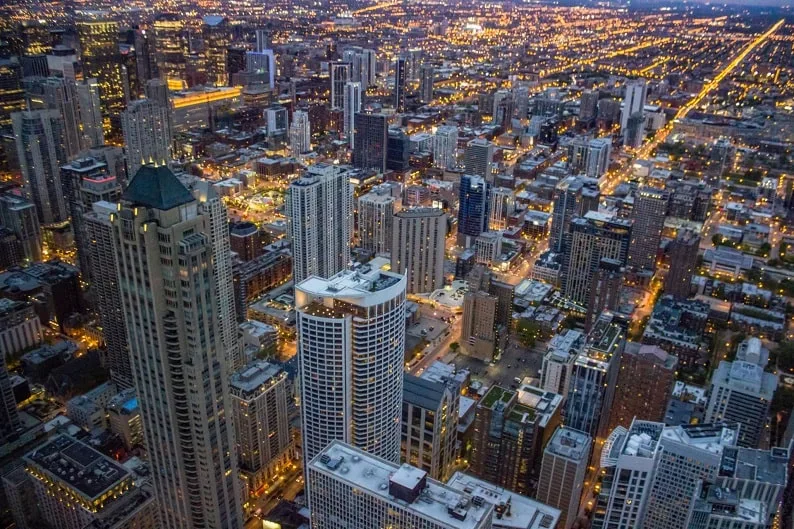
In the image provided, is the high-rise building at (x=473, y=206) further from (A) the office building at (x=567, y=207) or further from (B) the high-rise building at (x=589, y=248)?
(B) the high-rise building at (x=589, y=248)

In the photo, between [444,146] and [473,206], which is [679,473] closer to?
[473,206]

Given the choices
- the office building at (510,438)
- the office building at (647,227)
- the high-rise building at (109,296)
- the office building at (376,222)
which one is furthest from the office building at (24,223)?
the office building at (647,227)

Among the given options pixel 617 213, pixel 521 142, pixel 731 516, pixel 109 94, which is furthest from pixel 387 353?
pixel 109 94

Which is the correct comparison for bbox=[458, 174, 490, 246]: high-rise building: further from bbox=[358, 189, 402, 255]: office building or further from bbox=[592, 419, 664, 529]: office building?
bbox=[592, 419, 664, 529]: office building

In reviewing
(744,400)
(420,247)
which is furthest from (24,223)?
(744,400)

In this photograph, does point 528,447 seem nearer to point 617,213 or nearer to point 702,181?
point 617,213

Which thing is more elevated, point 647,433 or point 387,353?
point 387,353

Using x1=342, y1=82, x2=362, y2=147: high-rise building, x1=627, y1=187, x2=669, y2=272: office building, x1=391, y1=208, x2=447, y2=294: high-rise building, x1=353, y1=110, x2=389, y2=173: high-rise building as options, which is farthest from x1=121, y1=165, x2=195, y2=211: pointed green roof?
x1=342, y1=82, x2=362, y2=147: high-rise building

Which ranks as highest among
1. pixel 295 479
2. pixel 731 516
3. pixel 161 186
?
pixel 161 186
